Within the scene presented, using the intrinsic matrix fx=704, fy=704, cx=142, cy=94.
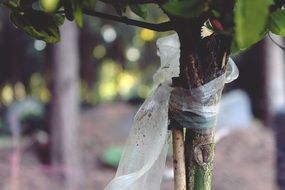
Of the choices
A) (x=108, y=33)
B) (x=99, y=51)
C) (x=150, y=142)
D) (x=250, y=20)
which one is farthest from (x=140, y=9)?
(x=99, y=51)

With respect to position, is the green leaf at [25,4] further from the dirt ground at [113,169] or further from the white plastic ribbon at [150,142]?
the dirt ground at [113,169]

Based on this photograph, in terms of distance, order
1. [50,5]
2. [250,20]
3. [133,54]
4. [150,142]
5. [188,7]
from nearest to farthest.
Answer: [250,20], [188,7], [50,5], [150,142], [133,54]

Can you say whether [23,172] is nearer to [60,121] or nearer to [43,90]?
[60,121]

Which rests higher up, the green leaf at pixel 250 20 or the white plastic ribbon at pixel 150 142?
the green leaf at pixel 250 20

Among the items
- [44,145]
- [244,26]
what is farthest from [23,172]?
[244,26]

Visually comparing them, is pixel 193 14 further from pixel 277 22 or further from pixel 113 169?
pixel 113 169

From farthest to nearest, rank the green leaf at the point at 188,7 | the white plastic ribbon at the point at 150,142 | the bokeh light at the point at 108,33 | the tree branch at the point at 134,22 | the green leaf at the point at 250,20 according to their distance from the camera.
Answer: the bokeh light at the point at 108,33, the white plastic ribbon at the point at 150,142, the tree branch at the point at 134,22, the green leaf at the point at 188,7, the green leaf at the point at 250,20

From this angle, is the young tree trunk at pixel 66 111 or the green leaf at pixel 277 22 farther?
the young tree trunk at pixel 66 111

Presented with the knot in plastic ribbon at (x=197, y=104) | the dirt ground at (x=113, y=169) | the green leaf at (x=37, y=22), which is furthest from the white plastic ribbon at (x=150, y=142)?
the dirt ground at (x=113, y=169)
